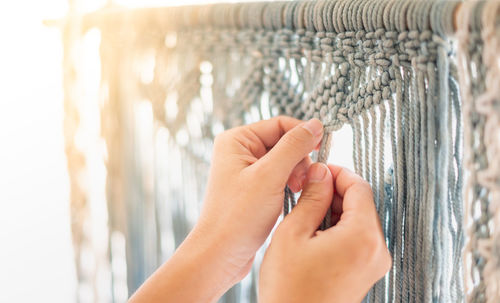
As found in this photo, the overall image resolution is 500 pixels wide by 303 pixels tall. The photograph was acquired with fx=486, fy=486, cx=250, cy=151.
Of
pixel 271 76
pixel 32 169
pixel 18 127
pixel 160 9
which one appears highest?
pixel 160 9

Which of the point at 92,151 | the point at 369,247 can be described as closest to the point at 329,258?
the point at 369,247

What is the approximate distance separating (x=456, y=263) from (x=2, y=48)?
42.4 inches

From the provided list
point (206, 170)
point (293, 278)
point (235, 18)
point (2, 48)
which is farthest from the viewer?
point (2, 48)

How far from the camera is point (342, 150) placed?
787mm

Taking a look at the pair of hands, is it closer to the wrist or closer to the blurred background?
the wrist

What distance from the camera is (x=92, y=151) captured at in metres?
1.04

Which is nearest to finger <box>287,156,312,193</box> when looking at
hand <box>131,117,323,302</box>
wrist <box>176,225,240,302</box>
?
hand <box>131,117,323,302</box>

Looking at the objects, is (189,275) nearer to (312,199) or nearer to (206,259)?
(206,259)

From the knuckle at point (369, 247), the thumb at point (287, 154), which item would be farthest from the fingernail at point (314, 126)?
the knuckle at point (369, 247)

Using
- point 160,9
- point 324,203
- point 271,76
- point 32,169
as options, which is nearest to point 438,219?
point 324,203

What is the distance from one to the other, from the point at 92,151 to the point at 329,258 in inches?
24.9

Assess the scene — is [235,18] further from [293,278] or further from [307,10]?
[293,278]

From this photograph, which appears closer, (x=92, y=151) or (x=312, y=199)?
(x=312, y=199)

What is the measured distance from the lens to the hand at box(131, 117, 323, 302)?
2.23 ft
